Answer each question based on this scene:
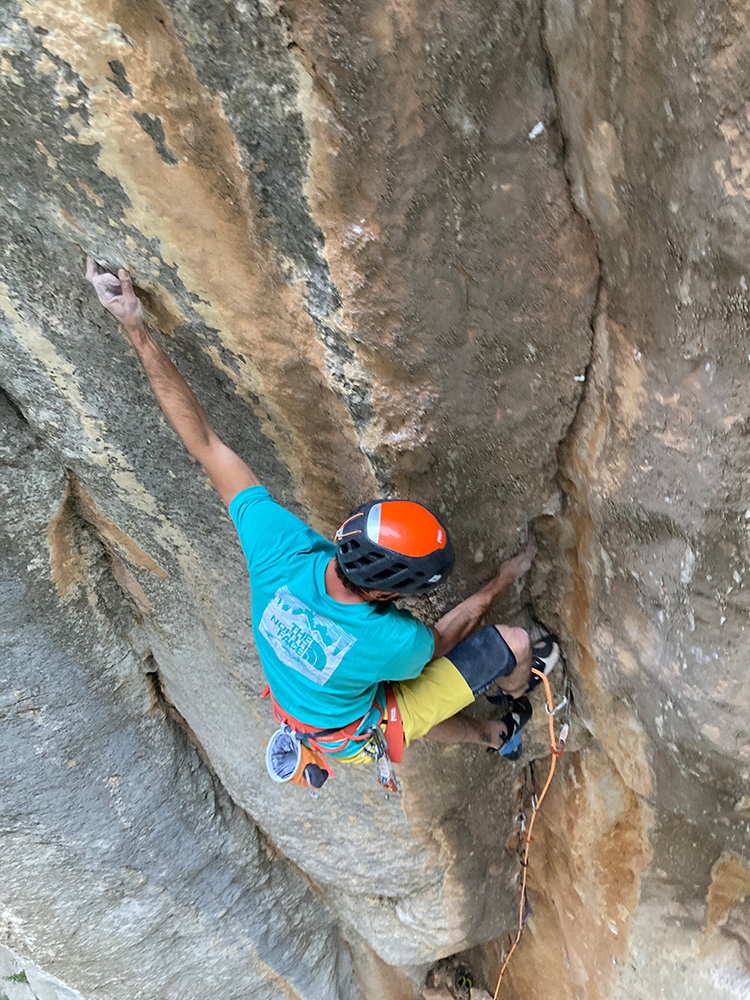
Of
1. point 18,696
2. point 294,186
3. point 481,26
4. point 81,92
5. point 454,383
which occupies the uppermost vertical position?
point 81,92

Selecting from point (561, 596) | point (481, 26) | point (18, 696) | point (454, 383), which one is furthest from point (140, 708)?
point (481, 26)

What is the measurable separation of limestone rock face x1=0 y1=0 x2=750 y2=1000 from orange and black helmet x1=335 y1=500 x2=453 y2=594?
188mm

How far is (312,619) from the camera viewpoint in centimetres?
181

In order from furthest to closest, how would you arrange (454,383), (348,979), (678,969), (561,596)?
(348,979)
(678,969)
(561,596)
(454,383)

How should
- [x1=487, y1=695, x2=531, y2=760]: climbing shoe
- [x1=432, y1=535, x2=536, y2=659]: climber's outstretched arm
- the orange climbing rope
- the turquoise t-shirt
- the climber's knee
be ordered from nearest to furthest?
the turquoise t-shirt
[x1=432, y1=535, x2=536, y2=659]: climber's outstretched arm
the climber's knee
the orange climbing rope
[x1=487, y1=695, x2=531, y2=760]: climbing shoe

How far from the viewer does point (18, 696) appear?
2.89m

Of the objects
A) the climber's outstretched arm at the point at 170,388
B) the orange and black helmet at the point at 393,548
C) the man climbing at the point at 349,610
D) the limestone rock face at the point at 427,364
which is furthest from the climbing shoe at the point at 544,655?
the climber's outstretched arm at the point at 170,388

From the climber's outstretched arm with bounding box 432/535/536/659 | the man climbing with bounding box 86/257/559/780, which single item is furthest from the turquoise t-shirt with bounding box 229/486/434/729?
the climber's outstretched arm with bounding box 432/535/536/659

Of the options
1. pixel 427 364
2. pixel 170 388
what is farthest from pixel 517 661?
pixel 170 388

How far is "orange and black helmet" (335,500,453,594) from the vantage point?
1.59 m

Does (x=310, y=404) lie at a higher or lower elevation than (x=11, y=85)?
lower

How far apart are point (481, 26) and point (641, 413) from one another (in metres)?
0.88

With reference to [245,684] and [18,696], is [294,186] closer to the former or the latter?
[245,684]

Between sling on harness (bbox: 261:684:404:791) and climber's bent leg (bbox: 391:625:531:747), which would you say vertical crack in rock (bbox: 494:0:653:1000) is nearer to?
climber's bent leg (bbox: 391:625:531:747)
